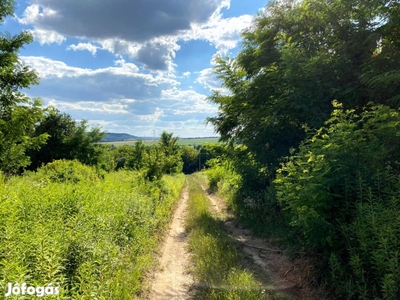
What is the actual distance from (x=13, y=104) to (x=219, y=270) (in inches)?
490

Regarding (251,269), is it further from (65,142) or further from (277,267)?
(65,142)

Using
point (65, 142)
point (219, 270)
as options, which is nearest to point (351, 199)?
point (219, 270)

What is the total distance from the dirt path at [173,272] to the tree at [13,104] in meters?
8.12

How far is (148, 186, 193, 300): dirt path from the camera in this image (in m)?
5.36

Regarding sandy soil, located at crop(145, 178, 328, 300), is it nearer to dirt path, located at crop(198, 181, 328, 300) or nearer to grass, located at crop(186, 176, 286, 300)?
dirt path, located at crop(198, 181, 328, 300)

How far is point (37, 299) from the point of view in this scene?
114 inches

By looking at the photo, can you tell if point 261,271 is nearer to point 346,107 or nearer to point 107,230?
point 107,230

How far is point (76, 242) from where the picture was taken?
173 inches

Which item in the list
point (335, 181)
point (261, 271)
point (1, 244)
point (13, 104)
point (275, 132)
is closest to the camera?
point (1, 244)

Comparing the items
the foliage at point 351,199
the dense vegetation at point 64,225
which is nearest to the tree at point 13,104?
the dense vegetation at point 64,225

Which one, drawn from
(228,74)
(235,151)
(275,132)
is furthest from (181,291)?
(228,74)

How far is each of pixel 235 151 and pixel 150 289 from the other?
704 cm

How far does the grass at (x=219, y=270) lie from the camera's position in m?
4.70

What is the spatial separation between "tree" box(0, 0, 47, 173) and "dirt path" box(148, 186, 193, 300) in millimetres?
8123
